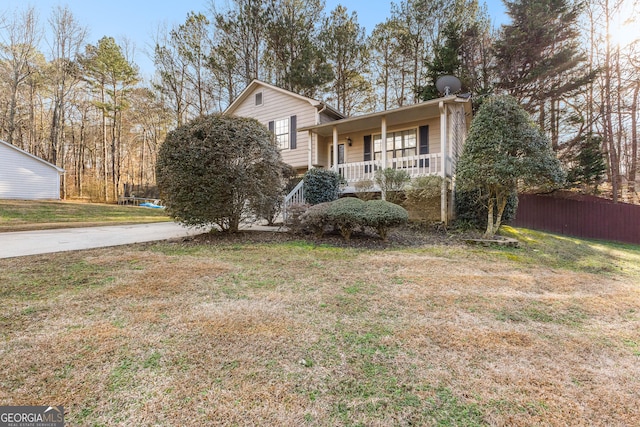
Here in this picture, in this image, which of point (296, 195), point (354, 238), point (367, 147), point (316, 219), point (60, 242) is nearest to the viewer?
point (60, 242)

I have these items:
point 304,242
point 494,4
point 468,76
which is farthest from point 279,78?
point 304,242

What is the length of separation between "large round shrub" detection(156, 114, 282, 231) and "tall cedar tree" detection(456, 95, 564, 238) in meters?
5.24

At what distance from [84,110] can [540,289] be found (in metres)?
31.0

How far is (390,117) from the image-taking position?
1044cm

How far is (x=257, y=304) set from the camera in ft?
10.4

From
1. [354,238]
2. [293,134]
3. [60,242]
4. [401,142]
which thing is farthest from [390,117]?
[60,242]

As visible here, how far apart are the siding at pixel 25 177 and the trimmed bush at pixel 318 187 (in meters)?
19.2

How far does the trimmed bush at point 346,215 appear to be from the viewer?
21.4 feet

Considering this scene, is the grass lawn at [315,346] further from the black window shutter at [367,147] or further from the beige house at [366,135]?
the black window shutter at [367,147]

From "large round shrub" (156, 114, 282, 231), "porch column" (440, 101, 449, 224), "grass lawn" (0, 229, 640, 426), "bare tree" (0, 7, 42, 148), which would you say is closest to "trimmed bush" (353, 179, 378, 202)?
"porch column" (440, 101, 449, 224)

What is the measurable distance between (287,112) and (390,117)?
5423 mm

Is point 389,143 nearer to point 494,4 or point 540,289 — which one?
point 540,289

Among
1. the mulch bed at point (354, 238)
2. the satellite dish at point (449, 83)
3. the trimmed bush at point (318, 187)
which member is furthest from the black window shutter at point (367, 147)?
the mulch bed at point (354, 238)

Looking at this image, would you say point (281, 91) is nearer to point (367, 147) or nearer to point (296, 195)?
point (367, 147)
